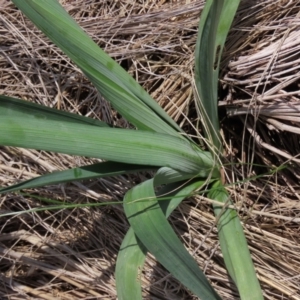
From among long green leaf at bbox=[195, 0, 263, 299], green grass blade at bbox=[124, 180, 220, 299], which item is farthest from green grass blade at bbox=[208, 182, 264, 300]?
green grass blade at bbox=[124, 180, 220, 299]

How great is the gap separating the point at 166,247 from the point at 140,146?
18 cm

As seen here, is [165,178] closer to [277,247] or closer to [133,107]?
[133,107]

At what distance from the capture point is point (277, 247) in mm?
1193

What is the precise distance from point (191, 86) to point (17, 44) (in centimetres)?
52

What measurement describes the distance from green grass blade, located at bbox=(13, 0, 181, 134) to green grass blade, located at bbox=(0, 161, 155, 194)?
9 centimetres

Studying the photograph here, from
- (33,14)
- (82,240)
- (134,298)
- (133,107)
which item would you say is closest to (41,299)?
(82,240)

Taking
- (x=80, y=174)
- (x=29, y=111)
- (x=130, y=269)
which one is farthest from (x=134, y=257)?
(x=29, y=111)

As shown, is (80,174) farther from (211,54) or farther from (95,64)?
(211,54)


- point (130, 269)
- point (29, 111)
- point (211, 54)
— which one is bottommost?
point (130, 269)

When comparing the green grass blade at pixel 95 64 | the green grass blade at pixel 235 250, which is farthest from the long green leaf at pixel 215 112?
the green grass blade at pixel 95 64

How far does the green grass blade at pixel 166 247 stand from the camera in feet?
3.00

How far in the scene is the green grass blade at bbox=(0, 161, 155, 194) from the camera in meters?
1.00

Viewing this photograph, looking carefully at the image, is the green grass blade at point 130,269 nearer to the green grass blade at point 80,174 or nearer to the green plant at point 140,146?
the green plant at point 140,146

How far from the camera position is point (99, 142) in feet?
3.07
